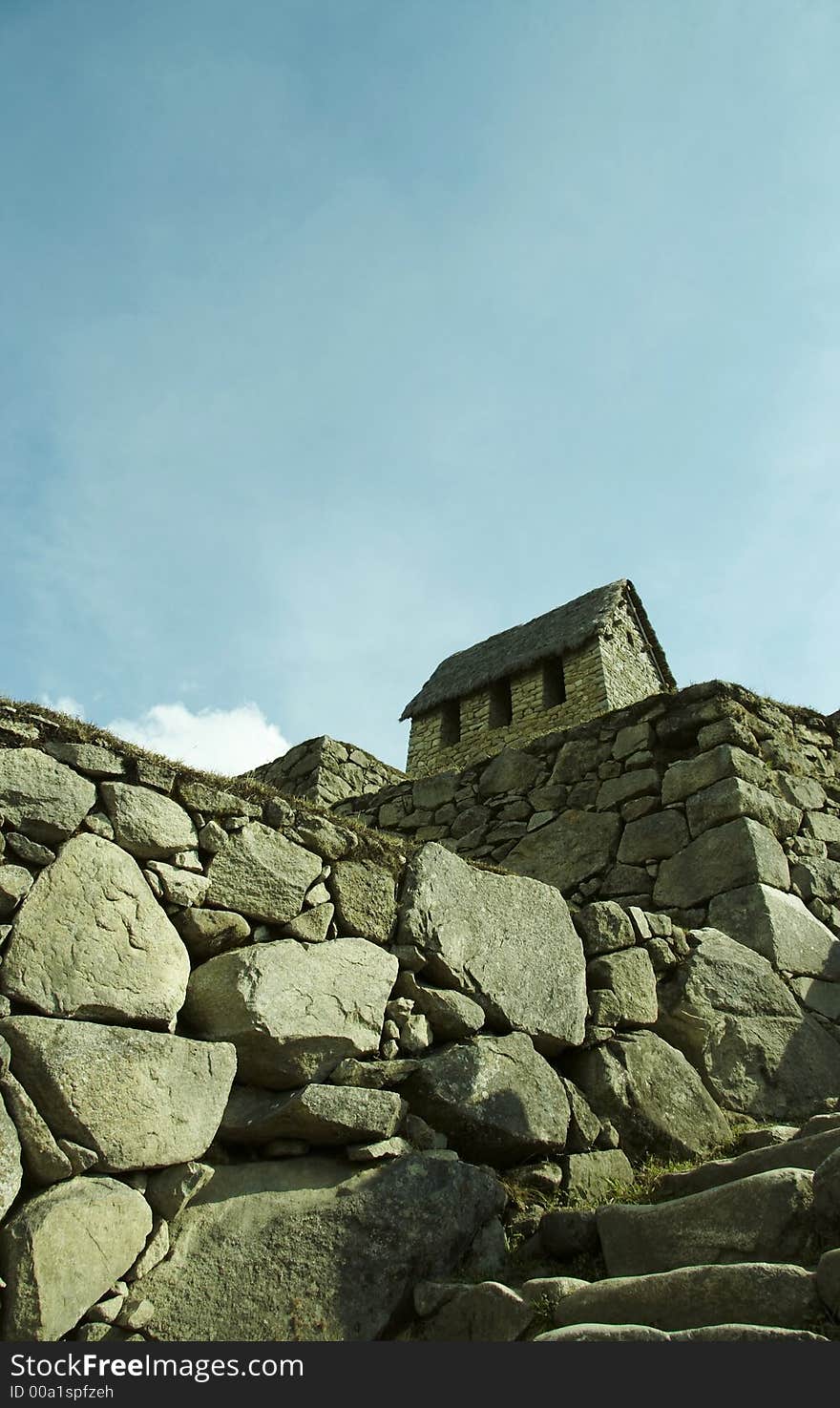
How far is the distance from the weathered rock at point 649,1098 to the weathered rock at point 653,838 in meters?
1.91

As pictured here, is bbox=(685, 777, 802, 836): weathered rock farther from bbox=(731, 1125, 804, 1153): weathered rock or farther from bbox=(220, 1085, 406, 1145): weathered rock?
bbox=(220, 1085, 406, 1145): weathered rock

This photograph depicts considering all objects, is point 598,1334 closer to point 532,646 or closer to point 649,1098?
point 649,1098

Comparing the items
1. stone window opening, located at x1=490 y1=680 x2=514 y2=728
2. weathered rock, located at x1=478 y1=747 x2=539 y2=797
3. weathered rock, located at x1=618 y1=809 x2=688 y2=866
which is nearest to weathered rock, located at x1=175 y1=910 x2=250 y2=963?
weathered rock, located at x1=618 y1=809 x2=688 y2=866

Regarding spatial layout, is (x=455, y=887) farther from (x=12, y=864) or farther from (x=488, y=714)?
(x=488, y=714)

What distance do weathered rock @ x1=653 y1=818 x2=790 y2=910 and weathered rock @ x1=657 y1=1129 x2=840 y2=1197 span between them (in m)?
2.46

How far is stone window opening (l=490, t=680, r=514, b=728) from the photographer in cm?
1611

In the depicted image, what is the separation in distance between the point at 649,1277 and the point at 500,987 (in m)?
1.72

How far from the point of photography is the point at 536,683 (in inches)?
633

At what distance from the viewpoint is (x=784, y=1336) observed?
7.86ft

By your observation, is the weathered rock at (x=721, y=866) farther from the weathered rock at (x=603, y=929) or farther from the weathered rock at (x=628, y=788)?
the weathered rock at (x=603, y=929)

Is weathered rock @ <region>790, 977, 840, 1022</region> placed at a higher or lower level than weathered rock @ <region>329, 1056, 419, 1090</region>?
higher

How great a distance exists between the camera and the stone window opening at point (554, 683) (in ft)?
51.5

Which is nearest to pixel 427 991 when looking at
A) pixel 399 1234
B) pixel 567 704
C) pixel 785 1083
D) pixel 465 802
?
pixel 399 1234

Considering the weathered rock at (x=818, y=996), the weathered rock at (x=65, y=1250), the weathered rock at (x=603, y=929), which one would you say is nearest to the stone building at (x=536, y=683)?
the weathered rock at (x=818, y=996)
